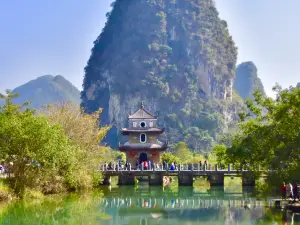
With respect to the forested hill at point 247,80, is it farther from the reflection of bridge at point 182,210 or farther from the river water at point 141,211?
the river water at point 141,211

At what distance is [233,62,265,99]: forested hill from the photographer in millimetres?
178375

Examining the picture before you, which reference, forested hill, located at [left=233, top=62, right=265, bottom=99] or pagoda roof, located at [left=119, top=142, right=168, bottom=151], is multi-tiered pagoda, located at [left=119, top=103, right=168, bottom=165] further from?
forested hill, located at [left=233, top=62, right=265, bottom=99]

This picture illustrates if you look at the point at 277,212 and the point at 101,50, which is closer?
the point at 277,212

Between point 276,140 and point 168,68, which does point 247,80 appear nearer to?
point 168,68

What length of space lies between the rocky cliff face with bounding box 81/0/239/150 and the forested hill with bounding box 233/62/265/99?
50605mm

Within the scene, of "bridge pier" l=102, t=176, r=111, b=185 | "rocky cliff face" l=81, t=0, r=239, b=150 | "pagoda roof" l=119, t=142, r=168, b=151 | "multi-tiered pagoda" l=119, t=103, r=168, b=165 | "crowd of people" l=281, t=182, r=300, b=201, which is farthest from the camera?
"rocky cliff face" l=81, t=0, r=239, b=150

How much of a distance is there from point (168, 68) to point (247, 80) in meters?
68.4

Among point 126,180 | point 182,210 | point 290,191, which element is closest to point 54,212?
point 182,210

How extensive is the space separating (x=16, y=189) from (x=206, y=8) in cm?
10930

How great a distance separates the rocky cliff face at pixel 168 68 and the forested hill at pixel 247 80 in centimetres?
5061

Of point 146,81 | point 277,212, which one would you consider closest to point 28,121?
point 277,212

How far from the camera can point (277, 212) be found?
2083 cm

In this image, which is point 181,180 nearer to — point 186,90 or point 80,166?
point 80,166

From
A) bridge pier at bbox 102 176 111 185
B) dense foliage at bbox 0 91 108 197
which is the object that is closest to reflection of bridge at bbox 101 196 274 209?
dense foliage at bbox 0 91 108 197
